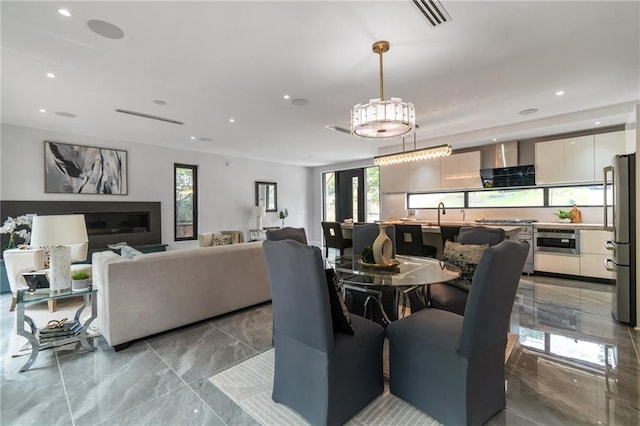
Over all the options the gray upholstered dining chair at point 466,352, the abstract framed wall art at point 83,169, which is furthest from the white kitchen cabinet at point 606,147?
the abstract framed wall art at point 83,169

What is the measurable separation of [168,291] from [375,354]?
6.85 feet

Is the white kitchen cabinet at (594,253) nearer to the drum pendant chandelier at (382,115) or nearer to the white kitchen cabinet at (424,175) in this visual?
Result: the white kitchen cabinet at (424,175)

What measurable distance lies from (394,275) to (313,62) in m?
2.10

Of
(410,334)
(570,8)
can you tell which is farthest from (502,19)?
(410,334)

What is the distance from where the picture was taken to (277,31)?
7.53 feet

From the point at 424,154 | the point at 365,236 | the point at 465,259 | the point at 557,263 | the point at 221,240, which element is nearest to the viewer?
the point at 465,259

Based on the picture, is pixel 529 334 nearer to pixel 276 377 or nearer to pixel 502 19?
pixel 276 377

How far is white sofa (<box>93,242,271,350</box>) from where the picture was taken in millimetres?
2549

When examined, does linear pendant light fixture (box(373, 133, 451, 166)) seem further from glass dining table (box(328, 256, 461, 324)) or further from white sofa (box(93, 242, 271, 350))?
white sofa (box(93, 242, 271, 350))

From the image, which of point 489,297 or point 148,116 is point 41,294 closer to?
point 148,116

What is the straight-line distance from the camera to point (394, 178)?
6801 mm

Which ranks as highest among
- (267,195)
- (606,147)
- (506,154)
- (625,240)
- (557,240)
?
(506,154)

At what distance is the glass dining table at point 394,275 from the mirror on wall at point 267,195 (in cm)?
571

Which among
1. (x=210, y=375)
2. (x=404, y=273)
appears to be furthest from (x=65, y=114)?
(x=404, y=273)
